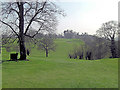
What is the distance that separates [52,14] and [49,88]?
16.5 meters

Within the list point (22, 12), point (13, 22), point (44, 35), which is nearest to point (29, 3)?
point (22, 12)

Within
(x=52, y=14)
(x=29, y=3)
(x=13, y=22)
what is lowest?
(x=13, y=22)

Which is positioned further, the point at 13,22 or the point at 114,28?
the point at 114,28

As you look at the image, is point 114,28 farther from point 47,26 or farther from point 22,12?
point 22,12

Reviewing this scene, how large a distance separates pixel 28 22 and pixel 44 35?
139 inches

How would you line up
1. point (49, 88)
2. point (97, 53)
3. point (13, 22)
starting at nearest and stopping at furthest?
point (49, 88)
point (13, 22)
point (97, 53)

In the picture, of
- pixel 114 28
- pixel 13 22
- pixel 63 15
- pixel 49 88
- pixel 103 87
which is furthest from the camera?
pixel 114 28

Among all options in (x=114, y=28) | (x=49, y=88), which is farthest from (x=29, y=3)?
(x=114, y=28)

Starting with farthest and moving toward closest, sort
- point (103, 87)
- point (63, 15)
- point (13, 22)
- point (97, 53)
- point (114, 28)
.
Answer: point (97, 53) < point (114, 28) < point (63, 15) < point (13, 22) < point (103, 87)

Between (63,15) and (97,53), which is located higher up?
(63,15)

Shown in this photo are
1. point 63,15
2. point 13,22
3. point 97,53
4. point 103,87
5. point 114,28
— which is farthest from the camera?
point 97,53

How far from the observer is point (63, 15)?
959 inches

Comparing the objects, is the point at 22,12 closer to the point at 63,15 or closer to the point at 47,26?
the point at 47,26

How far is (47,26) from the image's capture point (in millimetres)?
23047
